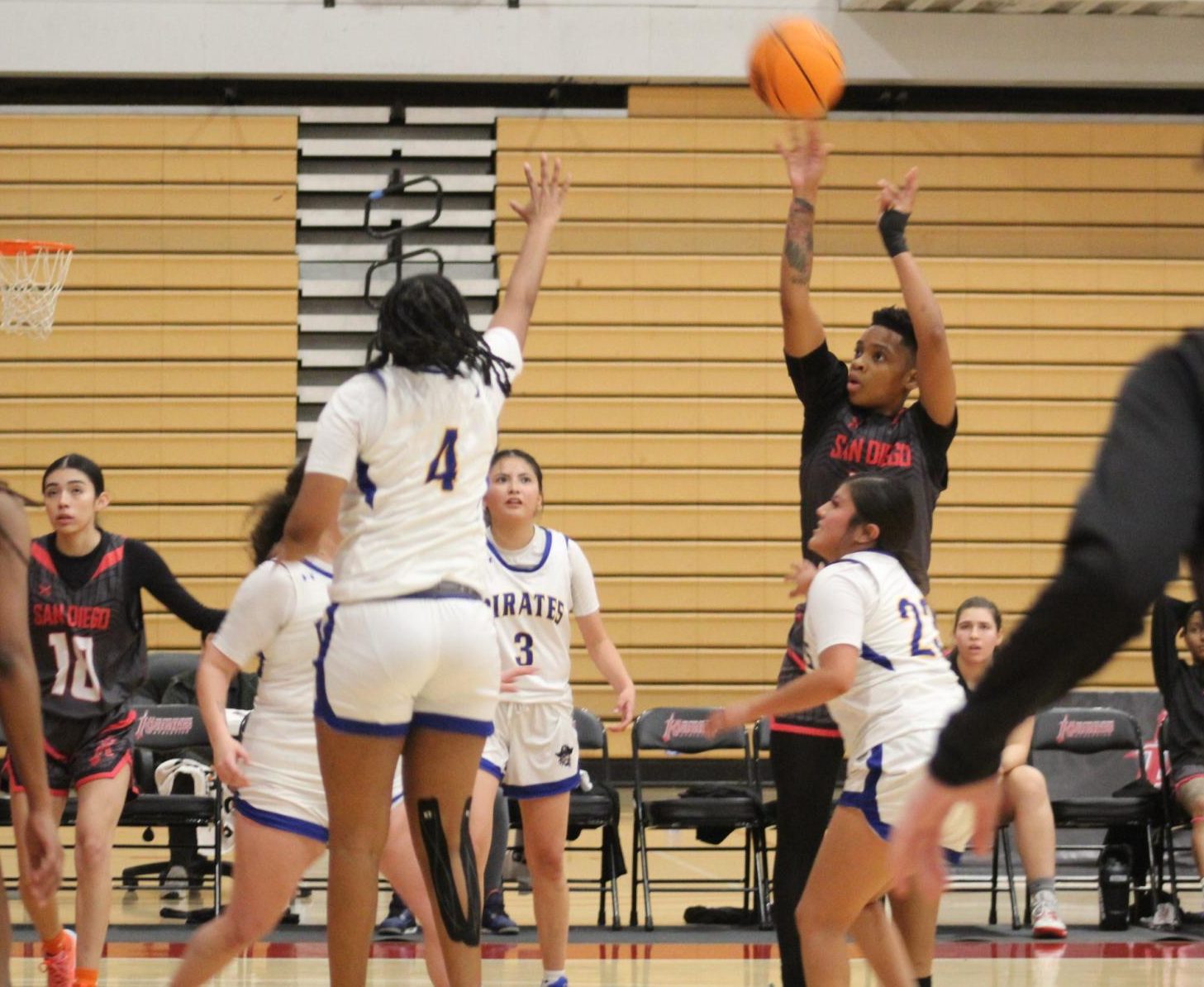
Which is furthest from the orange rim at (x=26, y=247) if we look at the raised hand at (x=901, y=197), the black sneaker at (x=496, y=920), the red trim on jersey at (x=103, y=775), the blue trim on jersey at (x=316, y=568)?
the raised hand at (x=901, y=197)

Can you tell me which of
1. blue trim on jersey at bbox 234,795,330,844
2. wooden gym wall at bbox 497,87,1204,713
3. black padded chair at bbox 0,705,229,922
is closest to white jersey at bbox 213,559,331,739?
blue trim on jersey at bbox 234,795,330,844

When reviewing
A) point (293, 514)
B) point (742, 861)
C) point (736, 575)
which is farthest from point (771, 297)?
point (293, 514)

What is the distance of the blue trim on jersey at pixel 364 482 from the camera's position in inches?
140

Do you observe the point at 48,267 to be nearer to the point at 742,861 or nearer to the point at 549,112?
the point at 549,112

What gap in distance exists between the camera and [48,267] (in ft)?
37.6

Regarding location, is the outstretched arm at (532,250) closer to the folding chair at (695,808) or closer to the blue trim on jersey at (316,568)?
the blue trim on jersey at (316,568)

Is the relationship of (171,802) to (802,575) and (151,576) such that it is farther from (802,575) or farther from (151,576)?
(802,575)

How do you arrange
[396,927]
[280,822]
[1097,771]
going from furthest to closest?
[1097,771] → [396,927] → [280,822]

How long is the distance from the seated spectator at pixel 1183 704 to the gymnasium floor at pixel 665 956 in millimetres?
680

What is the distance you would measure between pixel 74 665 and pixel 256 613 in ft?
5.24

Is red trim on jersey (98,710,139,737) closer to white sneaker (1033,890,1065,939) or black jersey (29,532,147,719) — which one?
black jersey (29,532,147,719)

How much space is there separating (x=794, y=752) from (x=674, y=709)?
4.19 meters

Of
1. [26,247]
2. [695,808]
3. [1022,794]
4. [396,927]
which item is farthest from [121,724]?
[26,247]

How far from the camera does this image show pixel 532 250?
4098 mm
